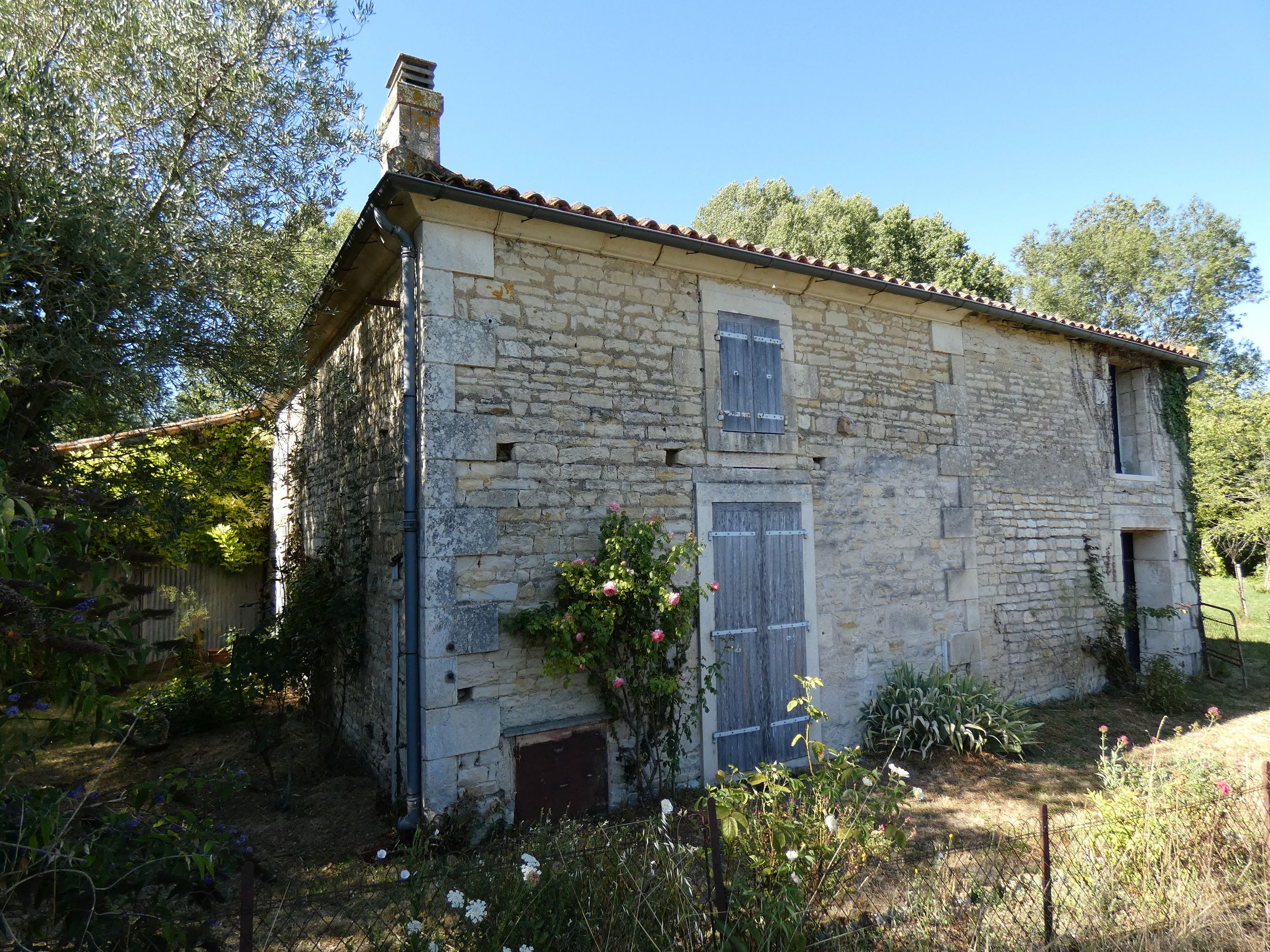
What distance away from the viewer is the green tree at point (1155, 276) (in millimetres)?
21734

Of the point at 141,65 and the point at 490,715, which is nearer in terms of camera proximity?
the point at 490,715

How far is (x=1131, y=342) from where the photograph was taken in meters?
8.98

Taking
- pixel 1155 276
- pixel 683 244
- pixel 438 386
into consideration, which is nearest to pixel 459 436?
pixel 438 386

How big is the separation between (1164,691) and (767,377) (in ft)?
20.1

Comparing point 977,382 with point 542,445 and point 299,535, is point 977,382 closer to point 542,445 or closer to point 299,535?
point 542,445

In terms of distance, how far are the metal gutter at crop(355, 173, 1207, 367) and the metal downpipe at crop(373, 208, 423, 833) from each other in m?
0.42

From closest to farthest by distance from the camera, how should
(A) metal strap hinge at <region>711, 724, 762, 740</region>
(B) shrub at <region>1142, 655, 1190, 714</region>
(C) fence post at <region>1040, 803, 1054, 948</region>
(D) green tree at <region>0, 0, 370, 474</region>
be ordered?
1. (C) fence post at <region>1040, 803, 1054, 948</region>
2. (D) green tree at <region>0, 0, 370, 474</region>
3. (A) metal strap hinge at <region>711, 724, 762, 740</region>
4. (B) shrub at <region>1142, 655, 1190, 714</region>

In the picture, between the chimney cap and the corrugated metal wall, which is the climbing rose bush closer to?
the chimney cap

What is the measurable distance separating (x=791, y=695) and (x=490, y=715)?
2.76m

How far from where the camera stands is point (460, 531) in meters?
4.77

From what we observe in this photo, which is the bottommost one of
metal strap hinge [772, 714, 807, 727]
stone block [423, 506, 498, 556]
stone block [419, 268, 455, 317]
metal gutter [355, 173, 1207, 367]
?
metal strap hinge [772, 714, 807, 727]

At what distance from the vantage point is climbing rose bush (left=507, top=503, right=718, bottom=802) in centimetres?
486

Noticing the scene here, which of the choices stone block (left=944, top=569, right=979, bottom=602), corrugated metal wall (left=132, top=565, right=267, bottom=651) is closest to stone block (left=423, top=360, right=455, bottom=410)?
stone block (left=944, top=569, right=979, bottom=602)

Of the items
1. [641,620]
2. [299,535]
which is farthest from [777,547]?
[299,535]
